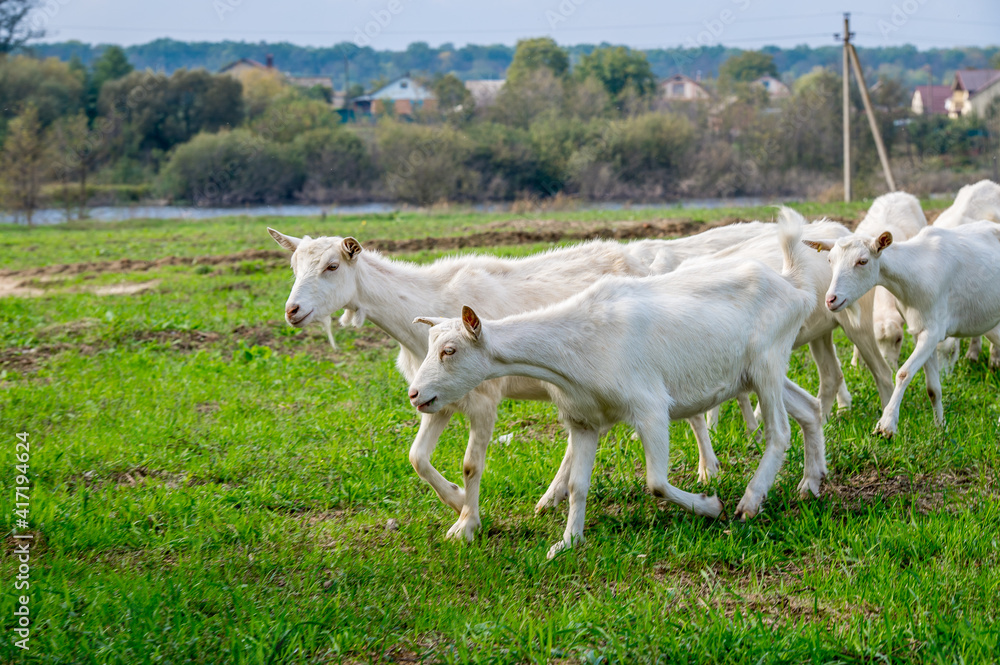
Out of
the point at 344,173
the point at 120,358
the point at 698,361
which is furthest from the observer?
the point at 344,173

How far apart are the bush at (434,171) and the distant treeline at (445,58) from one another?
39033 mm

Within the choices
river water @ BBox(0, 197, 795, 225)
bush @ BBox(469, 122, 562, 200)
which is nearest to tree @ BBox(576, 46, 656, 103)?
bush @ BBox(469, 122, 562, 200)

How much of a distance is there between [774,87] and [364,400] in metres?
81.1

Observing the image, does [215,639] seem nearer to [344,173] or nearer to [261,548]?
[261,548]

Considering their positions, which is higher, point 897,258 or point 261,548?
point 897,258

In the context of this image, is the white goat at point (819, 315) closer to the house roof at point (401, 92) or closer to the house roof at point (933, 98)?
the house roof at point (933, 98)

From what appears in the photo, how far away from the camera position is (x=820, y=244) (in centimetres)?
565

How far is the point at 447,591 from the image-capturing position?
4.14m

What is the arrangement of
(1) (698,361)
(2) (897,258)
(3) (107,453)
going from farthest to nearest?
(3) (107,453)
(2) (897,258)
(1) (698,361)

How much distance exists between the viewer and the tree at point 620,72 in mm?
64938

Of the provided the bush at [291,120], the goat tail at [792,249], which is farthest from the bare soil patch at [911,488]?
the bush at [291,120]

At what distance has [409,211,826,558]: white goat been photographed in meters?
4.28

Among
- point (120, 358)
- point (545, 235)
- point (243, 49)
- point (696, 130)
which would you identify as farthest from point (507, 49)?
point (120, 358)

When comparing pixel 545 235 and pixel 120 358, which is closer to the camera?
pixel 120 358
